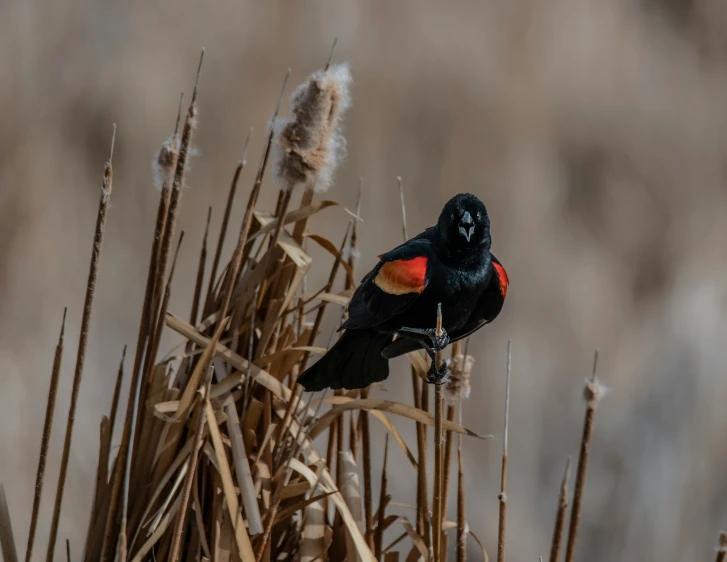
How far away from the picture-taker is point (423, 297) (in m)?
0.53

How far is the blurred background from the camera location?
1623mm

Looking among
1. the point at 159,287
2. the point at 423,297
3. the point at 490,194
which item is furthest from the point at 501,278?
the point at 490,194

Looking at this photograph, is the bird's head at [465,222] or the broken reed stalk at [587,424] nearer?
the bird's head at [465,222]

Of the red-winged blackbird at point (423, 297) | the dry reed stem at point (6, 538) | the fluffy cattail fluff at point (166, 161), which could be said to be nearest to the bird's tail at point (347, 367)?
the red-winged blackbird at point (423, 297)

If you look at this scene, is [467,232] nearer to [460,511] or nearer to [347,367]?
[347,367]

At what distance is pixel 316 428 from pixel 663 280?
139 centimetres

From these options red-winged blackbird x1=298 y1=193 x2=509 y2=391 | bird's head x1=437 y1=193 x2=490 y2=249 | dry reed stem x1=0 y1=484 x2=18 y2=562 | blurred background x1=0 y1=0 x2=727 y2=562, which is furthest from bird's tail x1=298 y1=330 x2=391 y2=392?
blurred background x1=0 y1=0 x2=727 y2=562

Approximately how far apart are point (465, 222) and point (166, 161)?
287 mm

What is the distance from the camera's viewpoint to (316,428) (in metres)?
0.76

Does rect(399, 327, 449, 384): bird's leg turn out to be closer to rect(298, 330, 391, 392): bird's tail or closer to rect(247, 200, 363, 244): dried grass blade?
rect(298, 330, 391, 392): bird's tail

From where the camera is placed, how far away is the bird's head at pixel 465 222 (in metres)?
0.50

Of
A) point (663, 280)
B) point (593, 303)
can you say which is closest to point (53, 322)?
point (593, 303)

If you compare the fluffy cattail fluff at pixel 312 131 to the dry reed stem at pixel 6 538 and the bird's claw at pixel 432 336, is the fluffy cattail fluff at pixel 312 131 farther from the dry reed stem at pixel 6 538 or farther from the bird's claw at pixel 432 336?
the dry reed stem at pixel 6 538

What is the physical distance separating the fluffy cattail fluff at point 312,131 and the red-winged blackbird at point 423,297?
11 cm
